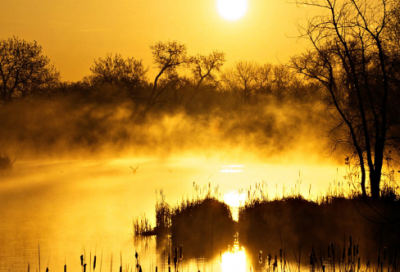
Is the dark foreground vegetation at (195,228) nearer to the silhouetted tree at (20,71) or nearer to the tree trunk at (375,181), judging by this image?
the tree trunk at (375,181)

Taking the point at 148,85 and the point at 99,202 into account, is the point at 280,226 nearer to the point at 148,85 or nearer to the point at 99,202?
the point at 99,202

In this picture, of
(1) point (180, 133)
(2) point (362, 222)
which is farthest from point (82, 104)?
(2) point (362, 222)

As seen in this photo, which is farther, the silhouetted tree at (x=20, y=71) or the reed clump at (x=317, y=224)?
the silhouetted tree at (x=20, y=71)

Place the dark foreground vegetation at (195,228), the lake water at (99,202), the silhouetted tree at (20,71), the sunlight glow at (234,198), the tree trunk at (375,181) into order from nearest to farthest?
the lake water at (99,202)
the dark foreground vegetation at (195,228)
the tree trunk at (375,181)
the sunlight glow at (234,198)
the silhouetted tree at (20,71)

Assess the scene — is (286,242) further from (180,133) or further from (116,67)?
(116,67)

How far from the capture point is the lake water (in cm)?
1159

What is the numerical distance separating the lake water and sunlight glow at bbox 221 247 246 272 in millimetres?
24

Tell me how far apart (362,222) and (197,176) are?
18110 millimetres

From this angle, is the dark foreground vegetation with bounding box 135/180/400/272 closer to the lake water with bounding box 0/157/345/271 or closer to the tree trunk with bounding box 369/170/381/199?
the tree trunk with bounding box 369/170/381/199

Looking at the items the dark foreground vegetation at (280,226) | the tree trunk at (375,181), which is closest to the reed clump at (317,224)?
the dark foreground vegetation at (280,226)

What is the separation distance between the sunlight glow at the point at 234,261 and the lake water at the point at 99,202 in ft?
0.08

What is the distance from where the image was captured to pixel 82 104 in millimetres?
46062

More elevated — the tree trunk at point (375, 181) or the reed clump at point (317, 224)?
the tree trunk at point (375, 181)

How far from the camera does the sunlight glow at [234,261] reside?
1063cm
